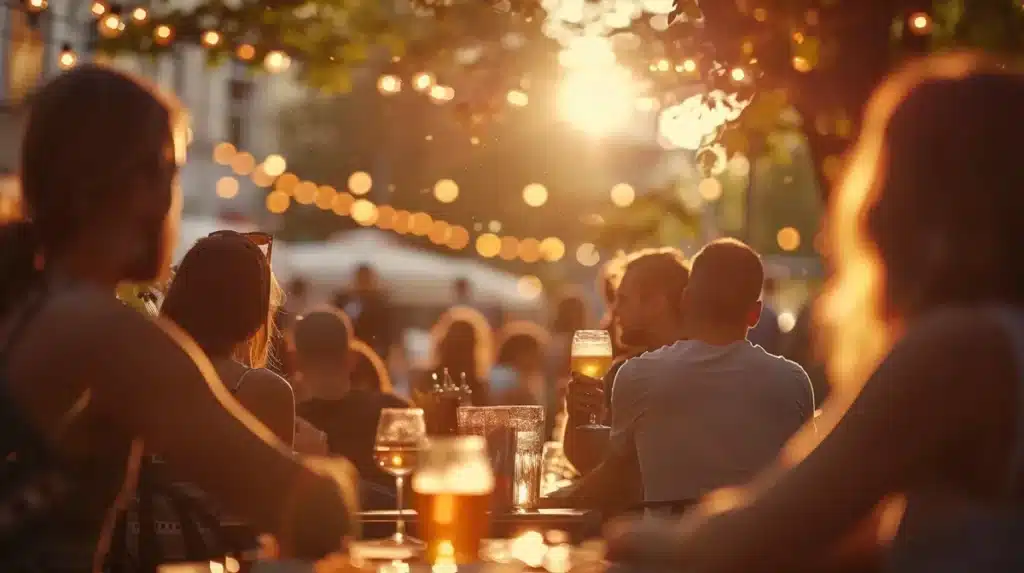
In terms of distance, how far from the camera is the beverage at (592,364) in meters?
5.71

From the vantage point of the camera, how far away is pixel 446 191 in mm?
31406

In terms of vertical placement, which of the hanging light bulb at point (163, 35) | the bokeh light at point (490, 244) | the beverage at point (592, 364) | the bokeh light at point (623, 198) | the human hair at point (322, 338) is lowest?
the beverage at point (592, 364)

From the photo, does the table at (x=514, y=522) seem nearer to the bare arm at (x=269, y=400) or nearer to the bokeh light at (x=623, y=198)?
the bare arm at (x=269, y=400)

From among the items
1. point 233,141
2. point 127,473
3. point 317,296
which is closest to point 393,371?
point 317,296

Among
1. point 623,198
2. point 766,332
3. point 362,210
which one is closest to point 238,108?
point 362,210

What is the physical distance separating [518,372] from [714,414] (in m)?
5.19

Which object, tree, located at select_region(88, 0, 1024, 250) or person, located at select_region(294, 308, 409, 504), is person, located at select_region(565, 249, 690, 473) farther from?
tree, located at select_region(88, 0, 1024, 250)

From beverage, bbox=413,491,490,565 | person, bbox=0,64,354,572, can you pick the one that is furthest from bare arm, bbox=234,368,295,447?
person, bbox=0,64,354,572

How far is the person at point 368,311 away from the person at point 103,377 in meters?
11.2

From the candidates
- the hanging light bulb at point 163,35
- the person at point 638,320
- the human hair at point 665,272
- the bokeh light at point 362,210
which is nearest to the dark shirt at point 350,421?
the person at point 638,320

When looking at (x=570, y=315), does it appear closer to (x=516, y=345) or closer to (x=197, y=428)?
(x=516, y=345)

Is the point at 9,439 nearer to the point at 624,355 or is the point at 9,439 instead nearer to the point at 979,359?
the point at 979,359

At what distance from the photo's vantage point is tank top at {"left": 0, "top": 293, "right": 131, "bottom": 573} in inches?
77.1

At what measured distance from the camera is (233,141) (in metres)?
37.8
